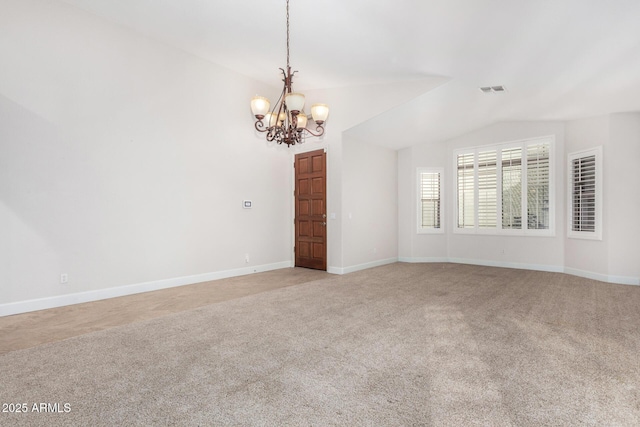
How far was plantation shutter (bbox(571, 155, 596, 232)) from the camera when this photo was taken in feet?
19.2

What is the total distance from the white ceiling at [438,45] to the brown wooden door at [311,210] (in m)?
1.27

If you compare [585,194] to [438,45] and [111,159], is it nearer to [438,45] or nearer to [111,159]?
[438,45]

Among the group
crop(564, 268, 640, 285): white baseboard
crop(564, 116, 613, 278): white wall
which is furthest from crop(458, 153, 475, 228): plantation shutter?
crop(564, 268, 640, 285): white baseboard

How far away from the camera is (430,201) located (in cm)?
793

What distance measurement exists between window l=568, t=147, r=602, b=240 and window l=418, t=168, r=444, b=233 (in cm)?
252

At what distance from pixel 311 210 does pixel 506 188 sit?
4.23m

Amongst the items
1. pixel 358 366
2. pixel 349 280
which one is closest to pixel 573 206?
pixel 349 280

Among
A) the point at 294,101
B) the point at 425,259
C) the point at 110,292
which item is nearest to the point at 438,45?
the point at 294,101

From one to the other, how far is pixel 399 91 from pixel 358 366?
4.49 metres

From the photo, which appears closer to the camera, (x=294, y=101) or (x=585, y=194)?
(x=294, y=101)

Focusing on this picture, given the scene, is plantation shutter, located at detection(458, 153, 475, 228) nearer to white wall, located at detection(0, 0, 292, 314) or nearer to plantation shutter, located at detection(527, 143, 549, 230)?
plantation shutter, located at detection(527, 143, 549, 230)

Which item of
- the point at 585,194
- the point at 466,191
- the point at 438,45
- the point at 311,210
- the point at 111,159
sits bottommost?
the point at 311,210

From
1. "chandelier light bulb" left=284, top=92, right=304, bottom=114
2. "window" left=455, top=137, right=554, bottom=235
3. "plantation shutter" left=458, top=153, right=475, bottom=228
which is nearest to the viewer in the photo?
"chandelier light bulb" left=284, top=92, right=304, bottom=114

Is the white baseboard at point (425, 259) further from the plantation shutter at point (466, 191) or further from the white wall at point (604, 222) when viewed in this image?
the white wall at point (604, 222)
